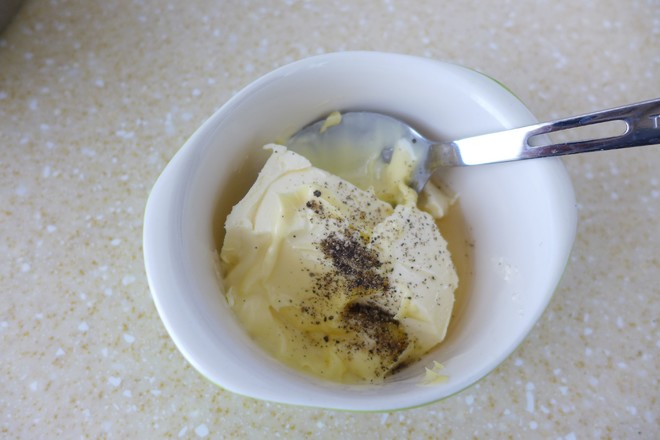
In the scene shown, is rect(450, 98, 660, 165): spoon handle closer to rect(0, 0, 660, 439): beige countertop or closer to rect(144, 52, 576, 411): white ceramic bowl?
rect(144, 52, 576, 411): white ceramic bowl

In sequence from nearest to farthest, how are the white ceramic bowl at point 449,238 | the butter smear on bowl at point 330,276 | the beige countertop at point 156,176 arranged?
the white ceramic bowl at point 449,238, the butter smear on bowl at point 330,276, the beige countertop at point 156,176

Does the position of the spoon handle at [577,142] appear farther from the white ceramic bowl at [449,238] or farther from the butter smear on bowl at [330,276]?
the butter smear on bowl at [330,276]

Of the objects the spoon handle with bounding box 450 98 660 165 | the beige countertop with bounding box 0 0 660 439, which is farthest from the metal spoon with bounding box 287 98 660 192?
the beige countertop with bounding box 0 0 660 439

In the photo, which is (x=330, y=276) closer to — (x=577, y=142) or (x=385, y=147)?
(x=385, y=147)

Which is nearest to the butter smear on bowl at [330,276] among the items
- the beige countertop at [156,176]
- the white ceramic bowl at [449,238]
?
the white ceramic bowl at [449,238]

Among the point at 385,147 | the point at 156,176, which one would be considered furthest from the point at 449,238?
the point at 156,176

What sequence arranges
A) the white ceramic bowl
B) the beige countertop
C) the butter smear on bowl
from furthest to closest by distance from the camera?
1. the beige countertop
2. the butter smear on bowl
3. the white ceramic bowl
